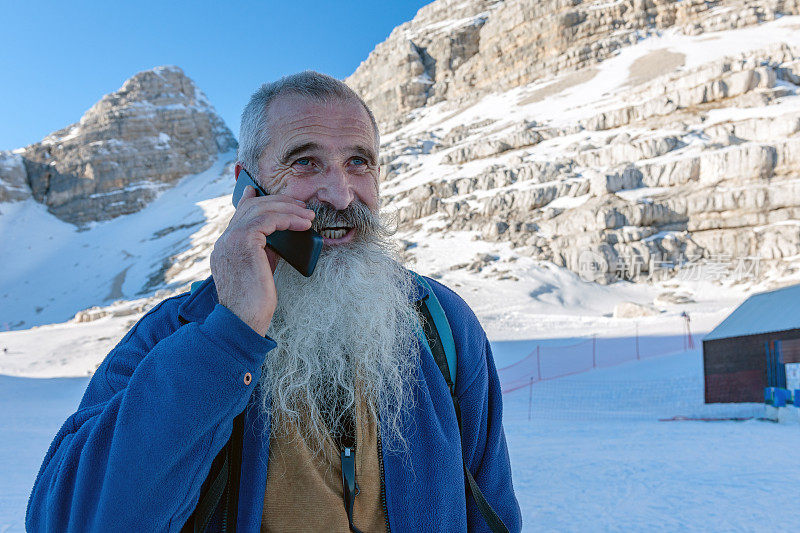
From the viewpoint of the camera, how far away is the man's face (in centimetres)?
150

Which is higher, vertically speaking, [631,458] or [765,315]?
[765,315]

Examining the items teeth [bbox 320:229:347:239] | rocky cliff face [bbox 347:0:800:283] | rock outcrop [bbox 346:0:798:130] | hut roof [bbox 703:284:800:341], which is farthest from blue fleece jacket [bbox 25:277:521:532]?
rock outcrop [bbox 346:0:798:130]

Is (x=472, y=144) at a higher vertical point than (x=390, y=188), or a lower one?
higher

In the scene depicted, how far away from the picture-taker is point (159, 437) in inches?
36.5

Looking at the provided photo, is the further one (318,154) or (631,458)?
(631,458)

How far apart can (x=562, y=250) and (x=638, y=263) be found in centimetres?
437

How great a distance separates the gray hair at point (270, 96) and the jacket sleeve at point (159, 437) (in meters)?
0.74

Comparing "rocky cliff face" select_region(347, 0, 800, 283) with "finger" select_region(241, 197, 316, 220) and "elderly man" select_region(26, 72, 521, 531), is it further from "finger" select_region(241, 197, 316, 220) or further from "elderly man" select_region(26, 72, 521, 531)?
"finger" select_region(241, 197, 316, 220)

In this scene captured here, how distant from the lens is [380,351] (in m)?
1.49

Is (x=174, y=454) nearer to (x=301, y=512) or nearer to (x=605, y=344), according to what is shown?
(x=301, y=512)

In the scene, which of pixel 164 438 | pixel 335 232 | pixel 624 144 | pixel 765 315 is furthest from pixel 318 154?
pixel 624 144

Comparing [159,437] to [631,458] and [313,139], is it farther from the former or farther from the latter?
[631,458]

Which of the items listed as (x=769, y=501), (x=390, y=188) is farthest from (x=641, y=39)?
(x=769, y=501)

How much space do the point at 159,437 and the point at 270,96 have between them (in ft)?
3.46
